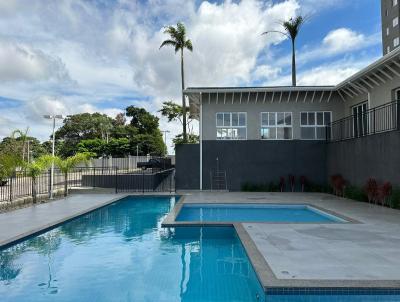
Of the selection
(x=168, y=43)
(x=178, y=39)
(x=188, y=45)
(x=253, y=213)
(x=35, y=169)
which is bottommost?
(x=253, y=213)

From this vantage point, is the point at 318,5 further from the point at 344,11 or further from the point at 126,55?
the point at 126,55

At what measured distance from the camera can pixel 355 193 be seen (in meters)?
14.9

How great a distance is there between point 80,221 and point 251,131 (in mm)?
10850

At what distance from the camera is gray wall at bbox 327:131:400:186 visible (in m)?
12.2

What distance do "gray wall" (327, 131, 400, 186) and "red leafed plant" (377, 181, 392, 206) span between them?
0.24m

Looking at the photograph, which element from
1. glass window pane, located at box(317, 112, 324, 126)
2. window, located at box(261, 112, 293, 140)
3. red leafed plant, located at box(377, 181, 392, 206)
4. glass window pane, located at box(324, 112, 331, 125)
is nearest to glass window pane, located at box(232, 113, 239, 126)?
window, located at box(261, 112, 293, 140)

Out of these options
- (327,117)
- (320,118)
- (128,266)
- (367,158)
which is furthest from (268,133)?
(128,266)

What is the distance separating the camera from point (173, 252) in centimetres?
768

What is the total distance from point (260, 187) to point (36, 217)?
11637mm

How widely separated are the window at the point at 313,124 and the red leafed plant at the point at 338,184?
2917 millimetres

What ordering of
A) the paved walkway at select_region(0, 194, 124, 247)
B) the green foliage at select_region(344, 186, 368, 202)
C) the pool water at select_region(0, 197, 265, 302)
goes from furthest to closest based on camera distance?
the green foliage at select_region(344, 186, 368, 202) → the paved walkway at select_region(0, 194, 124, 247) → the pool water at select_region(0, 197, 265, 302)

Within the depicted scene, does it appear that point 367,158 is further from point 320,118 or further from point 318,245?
point 318,245

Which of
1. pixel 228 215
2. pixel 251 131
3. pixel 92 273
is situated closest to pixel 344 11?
pixel 251 131

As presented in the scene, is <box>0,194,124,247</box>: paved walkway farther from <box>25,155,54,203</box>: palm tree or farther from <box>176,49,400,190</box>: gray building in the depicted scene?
<box>176,49,400,190</box>: gray building
